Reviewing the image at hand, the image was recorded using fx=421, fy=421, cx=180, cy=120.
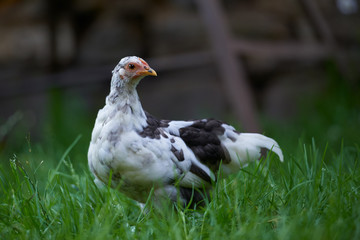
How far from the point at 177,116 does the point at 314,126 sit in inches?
73.2

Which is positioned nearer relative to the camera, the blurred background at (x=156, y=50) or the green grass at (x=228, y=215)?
the green grass at (x=228, y=215)

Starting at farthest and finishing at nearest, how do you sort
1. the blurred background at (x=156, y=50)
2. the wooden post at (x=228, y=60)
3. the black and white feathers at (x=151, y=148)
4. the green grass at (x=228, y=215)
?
the blurred background at (x=156, y=50) → the wooden post at (x=228, y=60) → the black and white feathers at (x=151, y=148) → the green grass at (x=228, y=215)

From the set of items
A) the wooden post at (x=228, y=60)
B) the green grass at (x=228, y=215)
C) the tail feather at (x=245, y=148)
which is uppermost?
the wooden post at (x=228, y=60)

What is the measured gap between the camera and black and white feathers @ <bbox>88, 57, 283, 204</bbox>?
1.92m

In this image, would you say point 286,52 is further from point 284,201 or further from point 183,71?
point 284,201

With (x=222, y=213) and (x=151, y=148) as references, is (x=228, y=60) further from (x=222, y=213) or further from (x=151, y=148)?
(x=222, y=213)

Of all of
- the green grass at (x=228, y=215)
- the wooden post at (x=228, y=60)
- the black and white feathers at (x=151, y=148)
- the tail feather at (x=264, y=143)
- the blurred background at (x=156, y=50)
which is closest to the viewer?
the green grass at (x=228, y=215)

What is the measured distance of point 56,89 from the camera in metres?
5.02

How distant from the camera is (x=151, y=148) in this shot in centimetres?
195

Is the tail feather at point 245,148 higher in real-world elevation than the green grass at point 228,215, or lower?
higher

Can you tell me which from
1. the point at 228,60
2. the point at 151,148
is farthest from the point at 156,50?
the point at 151,148

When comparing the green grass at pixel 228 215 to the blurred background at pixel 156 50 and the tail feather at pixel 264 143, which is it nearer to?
the tail feather at pixel 264 143

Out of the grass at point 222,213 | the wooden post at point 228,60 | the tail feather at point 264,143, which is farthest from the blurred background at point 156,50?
the grass at point 222,213

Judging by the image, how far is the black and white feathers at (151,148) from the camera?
75.5 inches
